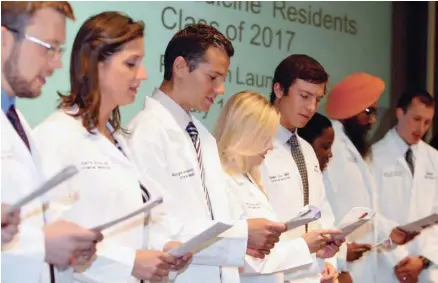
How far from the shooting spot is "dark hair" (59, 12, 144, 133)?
2.30 meters

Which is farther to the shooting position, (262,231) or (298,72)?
(298,72)

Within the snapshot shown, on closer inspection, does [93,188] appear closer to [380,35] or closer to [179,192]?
[179,192]

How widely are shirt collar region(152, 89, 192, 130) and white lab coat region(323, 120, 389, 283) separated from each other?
1330 mm

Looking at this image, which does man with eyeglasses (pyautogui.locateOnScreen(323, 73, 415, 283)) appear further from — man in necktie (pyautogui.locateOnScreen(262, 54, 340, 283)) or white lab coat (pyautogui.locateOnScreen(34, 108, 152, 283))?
white lab coat (pyautogui.locateOnScreen(34, 108, 152, 283))

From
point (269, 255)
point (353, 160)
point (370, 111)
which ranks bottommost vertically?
point (269, 255)

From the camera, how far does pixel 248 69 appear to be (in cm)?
402

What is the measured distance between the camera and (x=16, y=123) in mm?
2078

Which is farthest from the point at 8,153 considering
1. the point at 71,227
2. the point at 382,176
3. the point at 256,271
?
the point at 382,176

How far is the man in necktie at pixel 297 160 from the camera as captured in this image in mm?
3309

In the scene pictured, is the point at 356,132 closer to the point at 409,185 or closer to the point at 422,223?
the point at 409,185

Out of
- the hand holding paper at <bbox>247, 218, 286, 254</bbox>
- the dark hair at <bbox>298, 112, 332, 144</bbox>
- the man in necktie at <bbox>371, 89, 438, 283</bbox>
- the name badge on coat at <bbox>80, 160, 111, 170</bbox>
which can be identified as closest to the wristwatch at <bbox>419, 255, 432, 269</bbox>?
the man in necktie at <bbox>371, 89, 438, 283</bbox>

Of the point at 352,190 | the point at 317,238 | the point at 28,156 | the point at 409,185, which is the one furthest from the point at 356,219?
the point at 28,156

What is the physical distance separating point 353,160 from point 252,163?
3.85 feet

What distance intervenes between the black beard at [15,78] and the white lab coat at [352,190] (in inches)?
85.1
